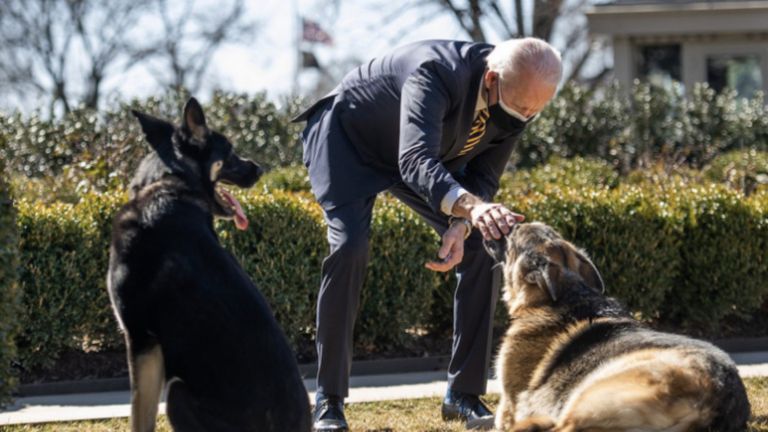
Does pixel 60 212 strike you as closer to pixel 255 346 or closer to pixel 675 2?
pixel 255 346

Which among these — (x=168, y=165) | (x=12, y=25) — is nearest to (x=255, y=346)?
(x=168, y=165)

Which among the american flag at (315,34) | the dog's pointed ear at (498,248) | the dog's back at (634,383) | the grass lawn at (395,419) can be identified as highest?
the american flag at (315,34)

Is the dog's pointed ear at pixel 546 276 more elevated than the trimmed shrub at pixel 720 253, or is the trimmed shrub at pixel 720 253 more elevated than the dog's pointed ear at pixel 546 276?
the dog's pointed ear at pixel 546 276

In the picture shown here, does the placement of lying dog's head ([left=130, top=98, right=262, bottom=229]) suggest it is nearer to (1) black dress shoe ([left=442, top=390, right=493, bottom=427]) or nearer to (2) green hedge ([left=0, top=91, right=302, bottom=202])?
(1) black dress shoe ([left=442, top=390, right=493, bottom=427])

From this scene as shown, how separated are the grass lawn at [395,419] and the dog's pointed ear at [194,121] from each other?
1.88 metres

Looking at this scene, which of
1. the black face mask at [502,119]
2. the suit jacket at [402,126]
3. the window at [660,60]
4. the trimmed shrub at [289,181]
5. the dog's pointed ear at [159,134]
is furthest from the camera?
the window at [660,60]

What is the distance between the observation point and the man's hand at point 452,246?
516cm

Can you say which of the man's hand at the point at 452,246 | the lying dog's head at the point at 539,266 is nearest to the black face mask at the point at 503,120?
the lying dog's head at the point at 539,266

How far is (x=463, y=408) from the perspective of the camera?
608 centimetres

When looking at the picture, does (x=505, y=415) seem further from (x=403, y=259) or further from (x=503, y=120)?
(x=403, y=259)

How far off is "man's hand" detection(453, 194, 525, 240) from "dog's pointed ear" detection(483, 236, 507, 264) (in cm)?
47

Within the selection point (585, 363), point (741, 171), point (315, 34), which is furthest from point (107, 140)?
point (315, 34)

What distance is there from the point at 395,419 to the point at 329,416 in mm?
702

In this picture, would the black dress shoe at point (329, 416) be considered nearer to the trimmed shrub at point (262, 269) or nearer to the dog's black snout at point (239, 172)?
the dog's black snout at point (239, 172)
